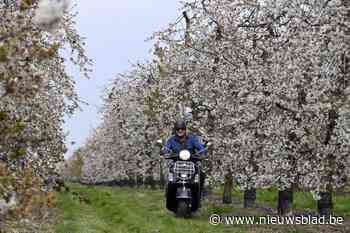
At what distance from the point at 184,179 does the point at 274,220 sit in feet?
9.09

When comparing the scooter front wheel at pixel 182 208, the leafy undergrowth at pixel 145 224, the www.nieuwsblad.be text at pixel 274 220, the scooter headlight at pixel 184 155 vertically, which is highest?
the scooter headlight at pixel 184 155

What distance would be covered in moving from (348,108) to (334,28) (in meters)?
2.04

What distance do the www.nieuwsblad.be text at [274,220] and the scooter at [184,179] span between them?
79 cm

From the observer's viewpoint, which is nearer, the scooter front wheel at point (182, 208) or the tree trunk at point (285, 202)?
the scooter front wheel at point (182, 208)

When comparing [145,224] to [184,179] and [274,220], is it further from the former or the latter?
[274,220]

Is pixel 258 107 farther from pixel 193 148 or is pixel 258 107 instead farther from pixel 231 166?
pixel 231 166

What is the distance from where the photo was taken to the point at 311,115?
14.3 meters

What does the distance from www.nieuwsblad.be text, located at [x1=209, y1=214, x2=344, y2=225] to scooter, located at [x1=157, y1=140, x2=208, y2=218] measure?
0.79 meters

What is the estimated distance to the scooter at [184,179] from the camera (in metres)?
15.6

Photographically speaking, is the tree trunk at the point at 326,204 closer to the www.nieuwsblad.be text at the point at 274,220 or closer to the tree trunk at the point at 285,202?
the www.nieuwsblad.be text at the point at 274,220

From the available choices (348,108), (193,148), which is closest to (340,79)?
(348,108)

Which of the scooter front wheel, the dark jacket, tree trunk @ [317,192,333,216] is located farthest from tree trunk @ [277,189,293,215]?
the dark jacket

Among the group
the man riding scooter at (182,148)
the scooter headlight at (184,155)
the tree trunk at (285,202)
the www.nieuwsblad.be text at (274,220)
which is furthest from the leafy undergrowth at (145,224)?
the scooter headlight at (184,155)

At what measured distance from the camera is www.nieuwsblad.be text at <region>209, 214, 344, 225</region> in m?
15.9
